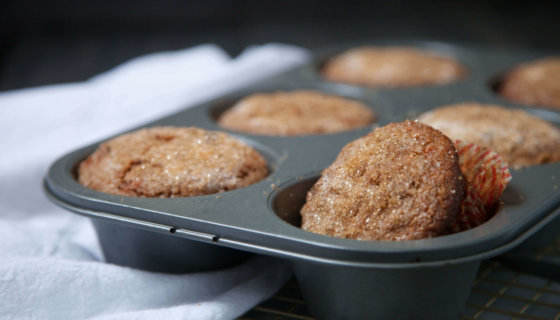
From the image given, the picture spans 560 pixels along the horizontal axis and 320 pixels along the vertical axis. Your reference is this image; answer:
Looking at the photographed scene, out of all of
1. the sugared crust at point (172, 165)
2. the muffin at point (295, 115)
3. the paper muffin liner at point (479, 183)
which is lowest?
the muffin at point (295, 115)

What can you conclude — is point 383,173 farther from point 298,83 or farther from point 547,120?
point 298,83

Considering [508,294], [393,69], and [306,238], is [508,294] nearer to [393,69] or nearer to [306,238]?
[306,238]

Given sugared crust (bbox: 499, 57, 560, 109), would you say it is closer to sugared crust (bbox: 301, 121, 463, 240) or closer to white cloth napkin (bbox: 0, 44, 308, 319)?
white cloth napkin (bbox: 0, 44, 308, 319)

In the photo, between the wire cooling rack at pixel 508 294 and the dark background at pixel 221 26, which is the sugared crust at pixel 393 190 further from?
the dark background at pixel 221 26

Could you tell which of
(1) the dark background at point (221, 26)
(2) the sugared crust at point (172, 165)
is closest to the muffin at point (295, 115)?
(2) the sugared crust at point (172, 165)

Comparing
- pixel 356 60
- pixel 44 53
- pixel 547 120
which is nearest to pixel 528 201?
pixel 547 120

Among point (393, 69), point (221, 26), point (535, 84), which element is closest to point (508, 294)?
point (535, 84)

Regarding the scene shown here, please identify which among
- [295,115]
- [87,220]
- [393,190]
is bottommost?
[87,220]
